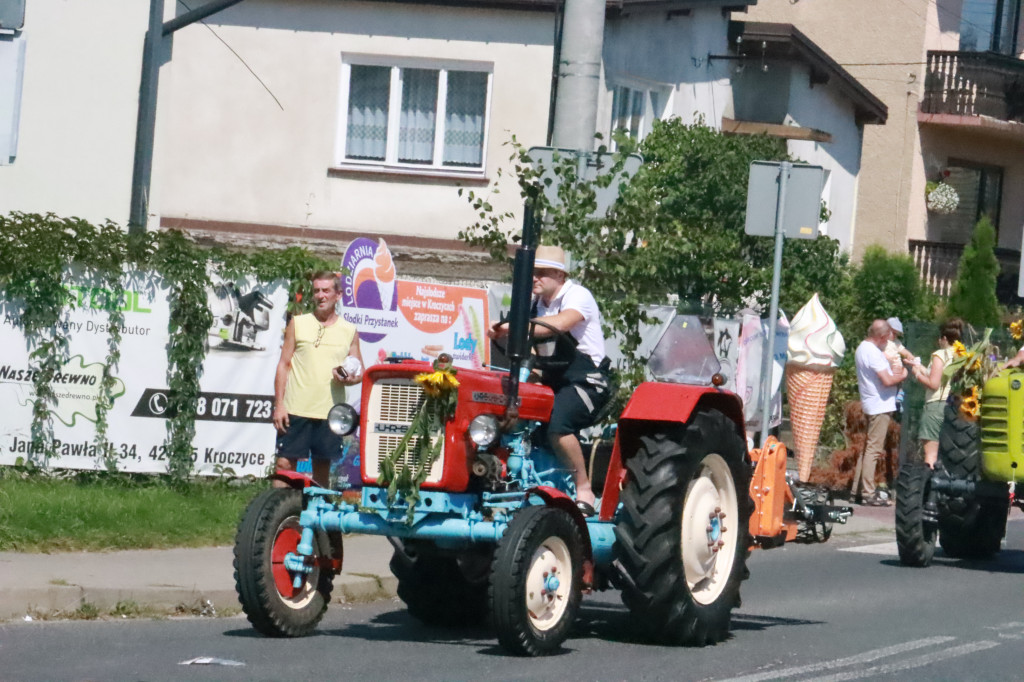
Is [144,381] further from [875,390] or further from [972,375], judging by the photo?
[875,390]

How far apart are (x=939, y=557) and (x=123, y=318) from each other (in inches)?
283

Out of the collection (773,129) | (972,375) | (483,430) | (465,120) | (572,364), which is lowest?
(483,430)

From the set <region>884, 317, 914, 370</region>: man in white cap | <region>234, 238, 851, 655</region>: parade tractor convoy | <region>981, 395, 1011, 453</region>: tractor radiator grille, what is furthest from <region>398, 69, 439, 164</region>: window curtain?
<region>234, 238, 851, 655</region>: parade tractor convoy

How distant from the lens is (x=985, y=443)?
12.7 m

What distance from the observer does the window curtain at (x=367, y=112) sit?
64.7 feet

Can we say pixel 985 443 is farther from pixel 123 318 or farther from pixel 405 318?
pixel 123 318

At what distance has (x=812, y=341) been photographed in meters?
18.7

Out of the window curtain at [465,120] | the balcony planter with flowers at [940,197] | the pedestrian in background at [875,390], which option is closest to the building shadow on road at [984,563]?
the pedestrian in background at [875,390]

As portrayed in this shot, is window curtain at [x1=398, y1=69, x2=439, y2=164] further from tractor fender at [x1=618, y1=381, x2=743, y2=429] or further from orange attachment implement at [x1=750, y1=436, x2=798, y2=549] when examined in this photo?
tractor fender at [x1=618, y1=381, x2=743, y2=429]

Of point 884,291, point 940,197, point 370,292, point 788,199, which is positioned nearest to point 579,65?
point 370,292

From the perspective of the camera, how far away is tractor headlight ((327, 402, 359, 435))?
27.9 ft

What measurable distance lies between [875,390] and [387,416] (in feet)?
35.4

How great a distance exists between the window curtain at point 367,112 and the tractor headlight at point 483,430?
11.9 m

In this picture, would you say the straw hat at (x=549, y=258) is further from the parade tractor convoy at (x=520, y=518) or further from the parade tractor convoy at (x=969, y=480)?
the parade tractor convoy at (x=969, y=480)
